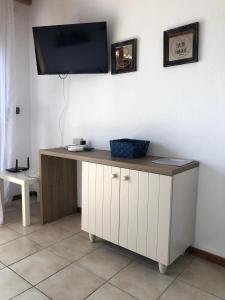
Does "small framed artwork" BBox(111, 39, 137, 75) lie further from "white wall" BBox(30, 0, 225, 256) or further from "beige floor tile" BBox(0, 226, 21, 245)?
"beige floor tile" BBox(0, 226, 21, 245)

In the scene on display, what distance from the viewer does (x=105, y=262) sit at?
74.4 inches

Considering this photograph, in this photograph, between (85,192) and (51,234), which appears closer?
(85,192)

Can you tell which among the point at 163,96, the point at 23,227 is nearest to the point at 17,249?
the point at 23,227

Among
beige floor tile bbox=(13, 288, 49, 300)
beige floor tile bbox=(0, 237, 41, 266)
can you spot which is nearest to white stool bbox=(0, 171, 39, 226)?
beige floor tile bbox=(0, 237, 41, 266)

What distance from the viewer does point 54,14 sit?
110 inches

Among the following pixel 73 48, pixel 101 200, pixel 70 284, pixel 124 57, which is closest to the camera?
pixel 70 284

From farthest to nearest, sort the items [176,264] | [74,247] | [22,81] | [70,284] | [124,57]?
[22,81]
[124,57]
[74,247]
[176,264]
[70,284]

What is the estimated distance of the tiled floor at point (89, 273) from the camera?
60.9 inches

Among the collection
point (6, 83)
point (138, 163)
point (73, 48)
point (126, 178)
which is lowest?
point (126, 178)

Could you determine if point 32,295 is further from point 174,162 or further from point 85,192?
point 174,162

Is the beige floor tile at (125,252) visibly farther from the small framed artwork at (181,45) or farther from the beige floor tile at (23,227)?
the small framed artwork at (181,45)

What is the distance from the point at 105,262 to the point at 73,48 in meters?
1.91

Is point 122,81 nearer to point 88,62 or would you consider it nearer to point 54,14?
point 88,62

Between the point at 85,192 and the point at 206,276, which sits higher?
the point at 85,192
